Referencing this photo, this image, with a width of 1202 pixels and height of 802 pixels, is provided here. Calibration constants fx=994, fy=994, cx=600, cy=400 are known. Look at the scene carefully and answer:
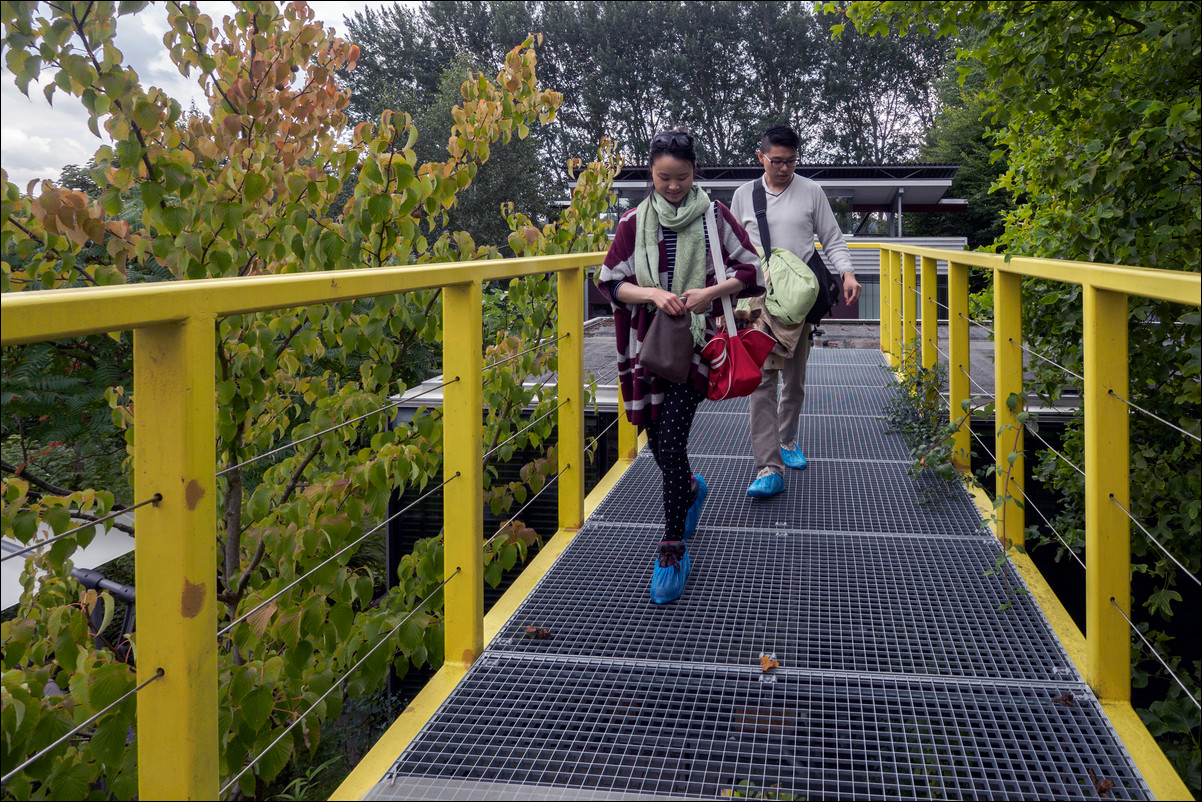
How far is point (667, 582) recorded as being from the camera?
3.33 meters

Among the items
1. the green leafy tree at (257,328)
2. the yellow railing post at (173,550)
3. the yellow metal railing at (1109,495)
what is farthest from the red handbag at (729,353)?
the yellow railing post at (173,550)

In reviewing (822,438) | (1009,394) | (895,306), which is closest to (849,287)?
(1009,394)

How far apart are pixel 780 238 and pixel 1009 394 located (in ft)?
4.35

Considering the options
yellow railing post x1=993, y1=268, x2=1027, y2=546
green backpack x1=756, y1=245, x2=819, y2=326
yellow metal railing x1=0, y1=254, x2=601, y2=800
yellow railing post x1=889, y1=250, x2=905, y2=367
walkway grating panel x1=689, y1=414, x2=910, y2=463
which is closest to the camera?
yellow metal railing x1=0, y1=254, x2=601, y2=800

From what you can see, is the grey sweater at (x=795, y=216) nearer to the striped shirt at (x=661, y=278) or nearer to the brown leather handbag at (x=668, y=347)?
the striped shirt at (x=661, y=278)

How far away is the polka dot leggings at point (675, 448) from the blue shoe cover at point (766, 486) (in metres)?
1.05

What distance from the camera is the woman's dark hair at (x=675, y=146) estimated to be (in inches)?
128

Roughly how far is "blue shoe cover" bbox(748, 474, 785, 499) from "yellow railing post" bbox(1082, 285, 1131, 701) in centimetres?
205

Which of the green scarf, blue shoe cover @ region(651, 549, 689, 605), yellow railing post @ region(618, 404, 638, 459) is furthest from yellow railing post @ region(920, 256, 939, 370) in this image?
blue shoe cover @ region(651, 549, 689, 605)

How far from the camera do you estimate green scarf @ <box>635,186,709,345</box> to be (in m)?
3.34

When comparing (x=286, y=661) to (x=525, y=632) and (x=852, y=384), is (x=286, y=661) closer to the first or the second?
(x=525, y=632)

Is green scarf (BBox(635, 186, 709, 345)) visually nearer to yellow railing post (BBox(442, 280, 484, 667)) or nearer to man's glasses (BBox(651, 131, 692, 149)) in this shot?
man's glasses (BBox(651, 131, 692, 149))

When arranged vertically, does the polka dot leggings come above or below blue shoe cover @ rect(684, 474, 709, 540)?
above

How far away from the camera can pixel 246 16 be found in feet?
11.5
